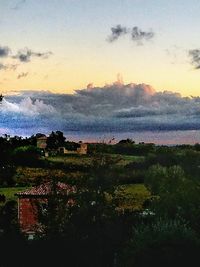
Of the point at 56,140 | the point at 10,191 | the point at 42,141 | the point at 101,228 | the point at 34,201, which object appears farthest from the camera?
the point at 56,140

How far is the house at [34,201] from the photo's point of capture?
92.2ft

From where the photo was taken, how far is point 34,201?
2878 centimetres

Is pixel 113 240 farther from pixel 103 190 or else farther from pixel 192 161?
pixel 192 161

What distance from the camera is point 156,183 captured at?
45.0 meters

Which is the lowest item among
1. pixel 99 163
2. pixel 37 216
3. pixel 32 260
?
pixel 32 260

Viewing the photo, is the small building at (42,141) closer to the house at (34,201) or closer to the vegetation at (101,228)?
the vegetation at (101,228)

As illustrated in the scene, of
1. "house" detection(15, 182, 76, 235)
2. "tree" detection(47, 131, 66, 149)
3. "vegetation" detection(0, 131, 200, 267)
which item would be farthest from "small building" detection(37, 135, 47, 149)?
"house" detection(15, 182, 76, 235)

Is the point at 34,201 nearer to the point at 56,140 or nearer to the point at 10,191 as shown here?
the point at 10,191

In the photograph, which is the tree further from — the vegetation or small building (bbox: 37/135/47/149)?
the vegetation

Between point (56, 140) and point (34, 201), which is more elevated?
point (56, 140)

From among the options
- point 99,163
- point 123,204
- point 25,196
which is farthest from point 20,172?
point 99,163

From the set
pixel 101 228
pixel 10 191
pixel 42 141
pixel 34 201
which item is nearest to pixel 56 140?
pixel 42 141

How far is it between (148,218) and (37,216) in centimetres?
658

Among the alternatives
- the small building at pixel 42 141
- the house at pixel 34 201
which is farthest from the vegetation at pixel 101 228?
the small building at pixel 42 141
